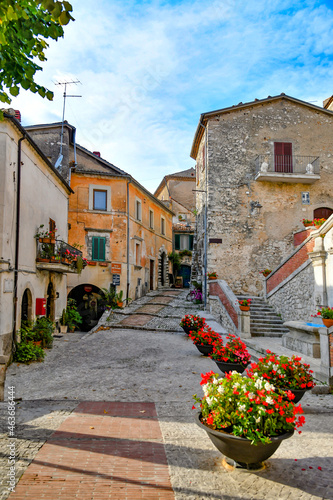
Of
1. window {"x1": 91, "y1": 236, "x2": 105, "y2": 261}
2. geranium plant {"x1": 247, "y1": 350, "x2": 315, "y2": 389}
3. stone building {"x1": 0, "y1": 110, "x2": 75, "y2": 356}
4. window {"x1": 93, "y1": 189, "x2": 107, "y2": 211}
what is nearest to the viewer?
geranium plant {"x1": 247, "y1": 350, "x2": 315, "y2": 389}

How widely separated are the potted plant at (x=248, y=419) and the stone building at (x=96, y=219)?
16820 mm

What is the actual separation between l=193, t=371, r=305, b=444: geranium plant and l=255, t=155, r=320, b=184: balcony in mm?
15494

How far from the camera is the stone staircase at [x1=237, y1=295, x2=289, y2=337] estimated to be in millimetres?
13055

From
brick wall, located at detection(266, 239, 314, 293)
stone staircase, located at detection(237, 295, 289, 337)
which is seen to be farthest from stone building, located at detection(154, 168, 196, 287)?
stone staircase, located at detection(237, 295, 289, 337)

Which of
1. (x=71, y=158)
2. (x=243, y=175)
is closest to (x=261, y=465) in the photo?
(x=243, y=175)

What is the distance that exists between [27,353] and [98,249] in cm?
1092

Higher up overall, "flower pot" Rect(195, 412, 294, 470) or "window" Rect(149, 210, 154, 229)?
"window" Rect(149, 210, 154, 229)

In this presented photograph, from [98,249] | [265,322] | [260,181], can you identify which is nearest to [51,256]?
[98,249]

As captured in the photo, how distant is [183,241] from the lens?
112 feet

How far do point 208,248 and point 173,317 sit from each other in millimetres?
3804

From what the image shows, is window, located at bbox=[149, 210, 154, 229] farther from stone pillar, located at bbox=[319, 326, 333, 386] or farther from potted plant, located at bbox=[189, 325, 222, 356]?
stone pillar, located at bbox=[319, 326, 333, 386]

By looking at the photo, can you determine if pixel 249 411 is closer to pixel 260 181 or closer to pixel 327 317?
pixel 327 317

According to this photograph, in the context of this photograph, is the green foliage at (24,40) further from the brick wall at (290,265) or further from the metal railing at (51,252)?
the brick wall at (290,265)

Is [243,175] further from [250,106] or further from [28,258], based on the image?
[28,258]
